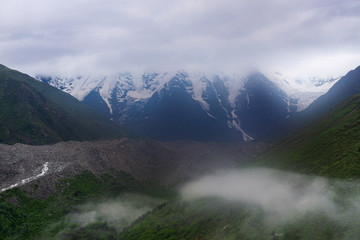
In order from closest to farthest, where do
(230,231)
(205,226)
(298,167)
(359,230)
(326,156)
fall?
(359,230), (230,231), (205,226), (326,156), (298,167)

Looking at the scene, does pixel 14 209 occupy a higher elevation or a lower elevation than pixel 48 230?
higher

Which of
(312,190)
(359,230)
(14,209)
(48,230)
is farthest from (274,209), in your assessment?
(14,209)

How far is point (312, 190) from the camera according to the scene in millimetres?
150125

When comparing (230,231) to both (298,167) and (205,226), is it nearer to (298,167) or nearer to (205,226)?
(205,226)

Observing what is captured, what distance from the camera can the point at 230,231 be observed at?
148 m

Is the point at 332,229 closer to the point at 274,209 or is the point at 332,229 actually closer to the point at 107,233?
the point at 274,209

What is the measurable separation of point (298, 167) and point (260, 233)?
7943 cm

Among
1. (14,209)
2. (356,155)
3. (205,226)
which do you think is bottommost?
(205,226)

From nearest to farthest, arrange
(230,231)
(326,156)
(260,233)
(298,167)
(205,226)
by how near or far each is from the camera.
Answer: (260,233) < (230,231) < (205,226) < (326,156) < (298,167)

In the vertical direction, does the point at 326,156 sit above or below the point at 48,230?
below

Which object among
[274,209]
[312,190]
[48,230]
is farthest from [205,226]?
[48,230]

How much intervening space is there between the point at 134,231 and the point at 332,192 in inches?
4345

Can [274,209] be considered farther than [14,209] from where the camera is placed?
No

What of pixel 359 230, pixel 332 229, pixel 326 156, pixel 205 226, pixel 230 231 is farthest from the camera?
pixel 326 156
